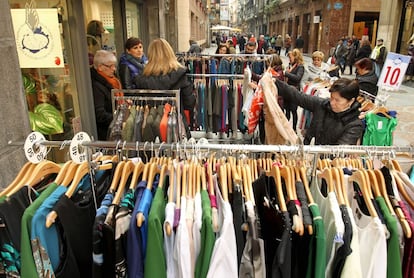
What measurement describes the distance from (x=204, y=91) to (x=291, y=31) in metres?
28.2

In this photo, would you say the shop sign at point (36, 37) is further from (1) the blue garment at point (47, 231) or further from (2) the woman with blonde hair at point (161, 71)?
(1) the blue garment at point (47, 231)

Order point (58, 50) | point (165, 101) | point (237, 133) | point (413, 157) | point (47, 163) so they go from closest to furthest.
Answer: point (47, 163) → point (413, 157) → point (58, 50) → point (165, 101) → point (237, 133)

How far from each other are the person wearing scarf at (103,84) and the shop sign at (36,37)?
33.0 inches

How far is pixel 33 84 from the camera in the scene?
9.31 feet

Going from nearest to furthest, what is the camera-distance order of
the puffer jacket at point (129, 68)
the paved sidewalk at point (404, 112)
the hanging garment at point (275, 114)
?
the hanging garment at point (275, 114) < the puffer jacket at point (129, 68) < the paved sidewalk at point (404, 112)

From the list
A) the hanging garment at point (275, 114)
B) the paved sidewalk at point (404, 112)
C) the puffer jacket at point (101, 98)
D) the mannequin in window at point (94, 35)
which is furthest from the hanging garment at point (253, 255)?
the mannequin in window at point (94, 35)

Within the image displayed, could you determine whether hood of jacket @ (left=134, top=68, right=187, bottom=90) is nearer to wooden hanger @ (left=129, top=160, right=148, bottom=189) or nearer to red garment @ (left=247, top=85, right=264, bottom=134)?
red garment @ (left=247, top=85, right=264, bottom=134)

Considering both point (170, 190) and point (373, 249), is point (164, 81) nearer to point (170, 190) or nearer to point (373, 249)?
point (170, 190)

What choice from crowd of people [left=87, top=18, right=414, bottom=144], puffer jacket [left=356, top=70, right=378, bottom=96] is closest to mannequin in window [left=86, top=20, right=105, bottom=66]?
crowd of people [left=87, top=18, right=414, bottom=144]

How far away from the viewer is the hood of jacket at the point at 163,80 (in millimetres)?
3602

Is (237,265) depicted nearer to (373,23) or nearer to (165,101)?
(165,101)

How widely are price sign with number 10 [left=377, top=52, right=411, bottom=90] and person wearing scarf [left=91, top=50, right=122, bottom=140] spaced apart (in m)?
3.12

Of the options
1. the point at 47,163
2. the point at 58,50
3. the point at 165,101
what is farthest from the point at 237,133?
the point at 47,163

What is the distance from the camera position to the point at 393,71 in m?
3.75
